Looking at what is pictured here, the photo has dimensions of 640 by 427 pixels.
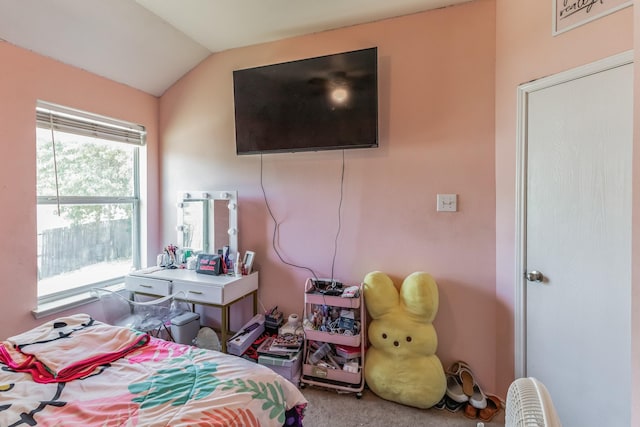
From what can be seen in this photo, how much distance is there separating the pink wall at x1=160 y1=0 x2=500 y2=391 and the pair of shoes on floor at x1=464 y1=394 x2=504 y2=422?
0.43 ft

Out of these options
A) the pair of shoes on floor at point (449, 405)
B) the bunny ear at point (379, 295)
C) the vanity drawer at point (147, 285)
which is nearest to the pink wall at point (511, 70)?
the pair of shoes on floor at point (449, 405)

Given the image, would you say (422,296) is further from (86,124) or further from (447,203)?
(86,124)

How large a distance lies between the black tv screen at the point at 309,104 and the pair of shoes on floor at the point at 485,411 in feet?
5.75

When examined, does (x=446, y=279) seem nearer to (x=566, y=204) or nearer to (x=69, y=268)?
(x=566, y=204)

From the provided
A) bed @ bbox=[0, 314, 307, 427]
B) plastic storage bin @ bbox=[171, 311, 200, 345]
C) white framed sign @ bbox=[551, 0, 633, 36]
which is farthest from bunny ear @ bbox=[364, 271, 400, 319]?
white framed sign @ bbox=[551, 0, 633, 36]

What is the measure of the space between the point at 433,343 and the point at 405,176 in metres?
1.12

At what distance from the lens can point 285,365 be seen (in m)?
1.89

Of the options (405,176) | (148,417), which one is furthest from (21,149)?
(405,176)

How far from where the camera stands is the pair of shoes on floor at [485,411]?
166 centimetres

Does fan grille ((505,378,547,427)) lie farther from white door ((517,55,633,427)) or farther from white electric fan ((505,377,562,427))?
white door ((517,55,633,427))

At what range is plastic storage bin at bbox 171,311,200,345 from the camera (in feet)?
7.46

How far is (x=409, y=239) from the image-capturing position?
2004mm

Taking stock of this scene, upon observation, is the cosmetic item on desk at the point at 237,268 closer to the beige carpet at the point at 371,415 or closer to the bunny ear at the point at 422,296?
the beige carpet at the point at 371,415

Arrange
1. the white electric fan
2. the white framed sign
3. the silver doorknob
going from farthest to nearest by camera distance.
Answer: the silver doorknob, the white framed sign, the white electric fan
